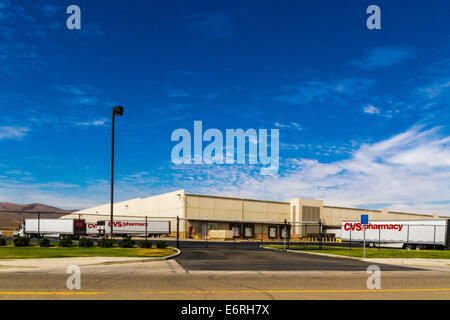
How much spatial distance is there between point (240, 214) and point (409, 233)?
34.3m

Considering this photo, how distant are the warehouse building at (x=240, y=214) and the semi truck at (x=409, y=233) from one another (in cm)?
1445

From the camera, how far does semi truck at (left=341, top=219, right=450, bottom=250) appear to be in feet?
117

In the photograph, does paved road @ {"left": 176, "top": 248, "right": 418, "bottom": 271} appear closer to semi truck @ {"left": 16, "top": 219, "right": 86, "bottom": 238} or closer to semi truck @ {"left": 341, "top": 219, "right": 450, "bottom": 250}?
semi truck @ {"left": 341, "top": 219, "right": 450, "bottom": 250}

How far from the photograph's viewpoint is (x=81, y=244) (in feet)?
81.1

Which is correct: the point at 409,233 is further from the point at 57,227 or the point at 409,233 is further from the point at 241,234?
the point at 57,227

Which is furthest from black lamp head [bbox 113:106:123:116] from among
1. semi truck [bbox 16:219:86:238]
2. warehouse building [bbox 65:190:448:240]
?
warehouse building [bbox 65:190:448:240]

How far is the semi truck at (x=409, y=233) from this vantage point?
3553cm

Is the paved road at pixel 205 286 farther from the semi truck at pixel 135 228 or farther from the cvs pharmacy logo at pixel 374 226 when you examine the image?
the semi truck at pixel 135 228

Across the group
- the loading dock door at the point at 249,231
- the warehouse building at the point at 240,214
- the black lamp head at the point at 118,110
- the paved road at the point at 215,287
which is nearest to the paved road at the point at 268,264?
the paved road at the point at 215,287

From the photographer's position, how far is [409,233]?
38.2 m
